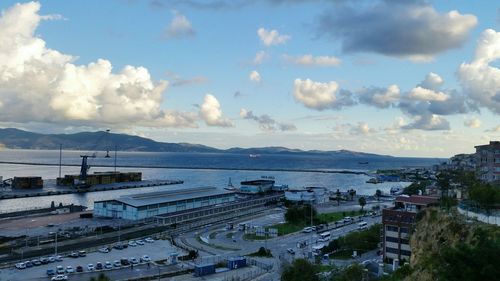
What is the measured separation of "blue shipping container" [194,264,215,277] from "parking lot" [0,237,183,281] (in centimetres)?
539

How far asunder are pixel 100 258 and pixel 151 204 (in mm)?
17644

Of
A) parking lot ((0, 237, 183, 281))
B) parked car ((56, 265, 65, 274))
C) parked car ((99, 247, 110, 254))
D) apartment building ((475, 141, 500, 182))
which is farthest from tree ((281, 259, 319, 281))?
apartment building ((475, 141, 500, 182))

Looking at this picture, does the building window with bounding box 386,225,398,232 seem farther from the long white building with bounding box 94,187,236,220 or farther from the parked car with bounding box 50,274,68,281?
the long white building with bounding box 94,187,236,220

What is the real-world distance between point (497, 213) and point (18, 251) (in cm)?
2978

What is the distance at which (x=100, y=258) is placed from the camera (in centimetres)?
3250

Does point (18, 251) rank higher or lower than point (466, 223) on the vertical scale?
lower

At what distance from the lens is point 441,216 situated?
2197cm

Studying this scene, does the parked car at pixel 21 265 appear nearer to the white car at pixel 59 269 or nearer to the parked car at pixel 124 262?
the white car at pixel 59 269

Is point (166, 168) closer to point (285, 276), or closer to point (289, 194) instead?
point (289, 194)

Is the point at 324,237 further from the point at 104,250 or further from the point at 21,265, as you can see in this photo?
the point at 21,265

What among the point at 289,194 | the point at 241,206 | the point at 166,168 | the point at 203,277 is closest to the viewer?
the point at 203,277

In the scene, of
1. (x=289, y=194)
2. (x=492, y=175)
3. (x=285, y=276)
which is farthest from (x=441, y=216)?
(x=289, y=194)

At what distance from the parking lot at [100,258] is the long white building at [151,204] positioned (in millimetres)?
10732

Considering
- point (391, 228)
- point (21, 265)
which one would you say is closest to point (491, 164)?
point (391, 228)
